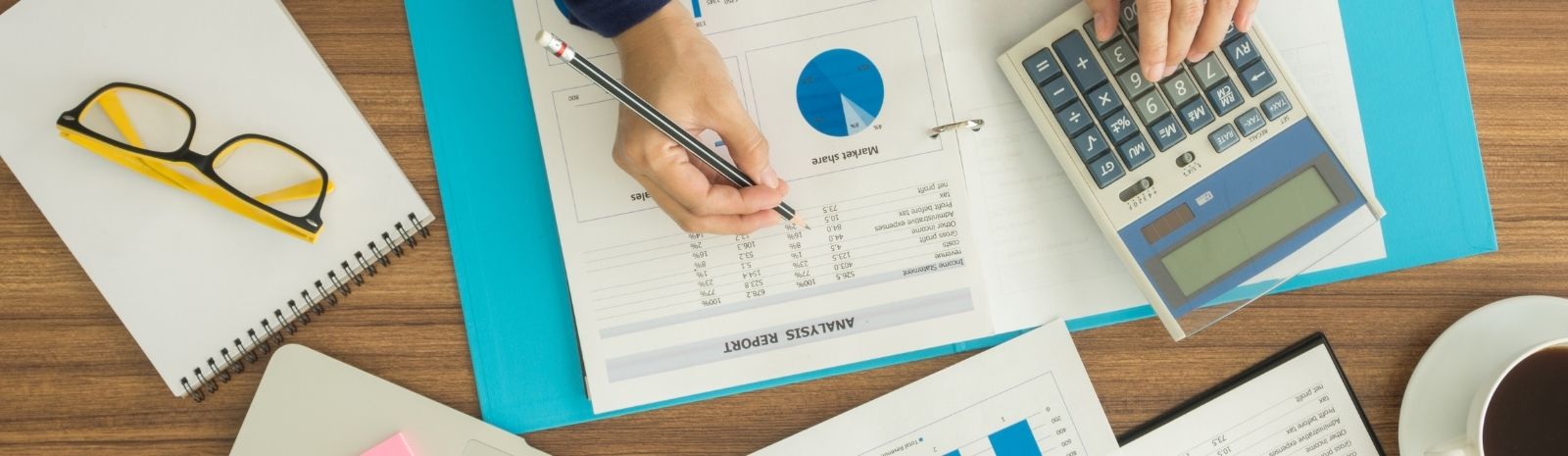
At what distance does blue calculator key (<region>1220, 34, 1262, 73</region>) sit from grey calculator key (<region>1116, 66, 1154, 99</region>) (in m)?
0.06

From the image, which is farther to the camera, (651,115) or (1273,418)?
(1273,418)

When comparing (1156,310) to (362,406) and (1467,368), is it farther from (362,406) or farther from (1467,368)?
(362,406)

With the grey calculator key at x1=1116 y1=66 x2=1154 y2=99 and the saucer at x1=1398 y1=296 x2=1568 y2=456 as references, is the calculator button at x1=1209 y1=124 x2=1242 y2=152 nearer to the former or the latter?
the grey calculator key at x1=1116 y1=66 x2=1154 y2=99

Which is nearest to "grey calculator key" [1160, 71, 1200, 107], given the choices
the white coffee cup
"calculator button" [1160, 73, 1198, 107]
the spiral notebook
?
"calculator button" [1160, 73, 1198, 107]

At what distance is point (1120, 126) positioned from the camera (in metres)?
0.68

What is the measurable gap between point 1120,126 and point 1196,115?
0.05 meters

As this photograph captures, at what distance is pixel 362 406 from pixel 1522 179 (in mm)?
904

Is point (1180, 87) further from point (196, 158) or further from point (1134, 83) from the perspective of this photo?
point (196, 158)

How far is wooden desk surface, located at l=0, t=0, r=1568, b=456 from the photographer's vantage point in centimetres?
72

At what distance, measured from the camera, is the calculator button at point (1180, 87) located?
68cm

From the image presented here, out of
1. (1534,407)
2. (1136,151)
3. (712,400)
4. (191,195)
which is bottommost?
(1534,407)

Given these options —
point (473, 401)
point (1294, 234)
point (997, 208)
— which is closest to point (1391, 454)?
point (1294, 234)

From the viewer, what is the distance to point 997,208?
722 millimetres

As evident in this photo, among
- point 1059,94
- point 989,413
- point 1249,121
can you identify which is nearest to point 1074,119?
point 1059,94
